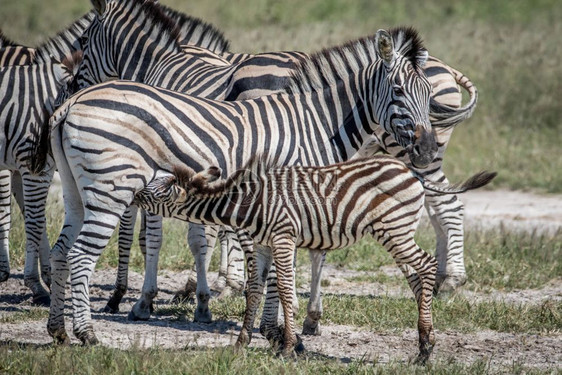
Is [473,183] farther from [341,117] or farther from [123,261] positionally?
[123,261]

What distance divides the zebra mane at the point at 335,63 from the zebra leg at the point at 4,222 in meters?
3.67

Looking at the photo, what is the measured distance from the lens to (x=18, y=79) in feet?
29.1

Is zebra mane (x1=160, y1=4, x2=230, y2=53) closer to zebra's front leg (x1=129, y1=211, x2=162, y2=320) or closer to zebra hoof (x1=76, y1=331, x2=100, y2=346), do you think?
zebra's front leg (x1=129, y1=211, x2=162, y2=320)

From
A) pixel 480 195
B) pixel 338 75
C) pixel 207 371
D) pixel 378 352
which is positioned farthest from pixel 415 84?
pixel 480 195

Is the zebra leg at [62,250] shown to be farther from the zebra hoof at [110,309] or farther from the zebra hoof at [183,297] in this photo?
the zebra hoof at [183,297]

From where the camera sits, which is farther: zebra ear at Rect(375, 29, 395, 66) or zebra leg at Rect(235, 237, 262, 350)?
zebra ear at Rect(375, 29, 395, 66)

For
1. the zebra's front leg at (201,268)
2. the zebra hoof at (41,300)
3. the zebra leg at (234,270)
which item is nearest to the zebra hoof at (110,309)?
the zebra hoof at (41,300)

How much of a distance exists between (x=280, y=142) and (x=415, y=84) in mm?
1357

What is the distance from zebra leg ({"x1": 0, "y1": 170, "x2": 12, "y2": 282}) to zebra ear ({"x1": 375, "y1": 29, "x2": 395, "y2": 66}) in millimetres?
4606

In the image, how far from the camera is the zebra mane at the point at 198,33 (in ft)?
33.1

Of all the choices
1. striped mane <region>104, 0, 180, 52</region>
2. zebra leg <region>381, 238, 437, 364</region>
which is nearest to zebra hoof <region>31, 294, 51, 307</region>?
striped mane <region>104, 0, 180, 52</region>

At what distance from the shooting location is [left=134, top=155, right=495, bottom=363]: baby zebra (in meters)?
6.69

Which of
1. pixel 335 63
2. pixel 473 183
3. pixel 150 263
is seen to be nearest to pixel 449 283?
pixel 473 183

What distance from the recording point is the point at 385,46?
24.6ft
